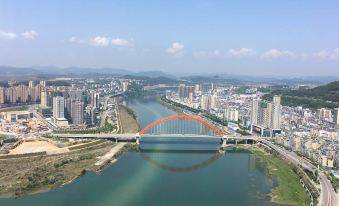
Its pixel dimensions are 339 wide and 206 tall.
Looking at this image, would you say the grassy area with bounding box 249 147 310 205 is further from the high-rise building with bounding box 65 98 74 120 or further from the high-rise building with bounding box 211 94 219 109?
the high-rise building with bounding box 211 94 219 109

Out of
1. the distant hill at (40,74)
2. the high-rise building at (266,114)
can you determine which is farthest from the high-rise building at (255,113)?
the distant hill at (40,74)

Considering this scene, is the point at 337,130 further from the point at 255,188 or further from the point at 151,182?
the point at 151,182

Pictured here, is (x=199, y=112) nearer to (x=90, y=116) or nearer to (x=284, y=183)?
(x=90, y=116)

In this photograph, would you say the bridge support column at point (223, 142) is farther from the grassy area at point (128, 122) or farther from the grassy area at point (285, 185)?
the grassy area at point (128, 122)

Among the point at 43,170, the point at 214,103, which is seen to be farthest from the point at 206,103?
the point at 43,170

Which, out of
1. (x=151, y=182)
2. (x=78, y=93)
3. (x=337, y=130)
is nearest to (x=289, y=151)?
(x=337, y=130)
